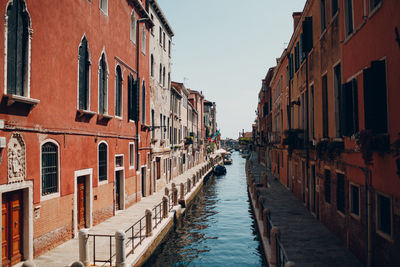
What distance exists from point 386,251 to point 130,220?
9.68 meters

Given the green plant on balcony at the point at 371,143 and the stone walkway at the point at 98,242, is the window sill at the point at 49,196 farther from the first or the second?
the green plant on balcony at the point at 371,143

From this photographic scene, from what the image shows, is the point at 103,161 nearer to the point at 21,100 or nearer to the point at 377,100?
the point at 21,100

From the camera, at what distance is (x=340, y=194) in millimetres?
11047

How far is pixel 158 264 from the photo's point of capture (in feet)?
37.9

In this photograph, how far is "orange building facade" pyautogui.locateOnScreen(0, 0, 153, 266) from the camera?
8.55 meters

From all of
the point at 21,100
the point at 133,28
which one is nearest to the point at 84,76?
the point at 21,100

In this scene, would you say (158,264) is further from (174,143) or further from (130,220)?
(174,143)

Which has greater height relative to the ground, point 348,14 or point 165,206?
point 348,14

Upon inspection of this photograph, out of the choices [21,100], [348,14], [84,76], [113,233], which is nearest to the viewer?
[21,100]

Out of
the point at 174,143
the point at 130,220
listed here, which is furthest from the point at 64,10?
the point at 174,143

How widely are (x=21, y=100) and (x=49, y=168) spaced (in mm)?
2508

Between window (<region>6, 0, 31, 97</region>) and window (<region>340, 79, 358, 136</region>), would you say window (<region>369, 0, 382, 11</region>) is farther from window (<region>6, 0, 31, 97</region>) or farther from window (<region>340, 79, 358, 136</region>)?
window (<region>6, 0, 31, 97</region>)

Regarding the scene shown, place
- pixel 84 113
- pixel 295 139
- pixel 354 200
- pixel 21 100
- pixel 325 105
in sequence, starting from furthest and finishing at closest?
pixel 295 139, pixel 325 105, pixel 84 113, pixel 354 200, pixel 21 100

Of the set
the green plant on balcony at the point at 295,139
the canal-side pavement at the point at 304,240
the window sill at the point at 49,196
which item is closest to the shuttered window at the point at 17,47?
the window sill at the point at 49,196
